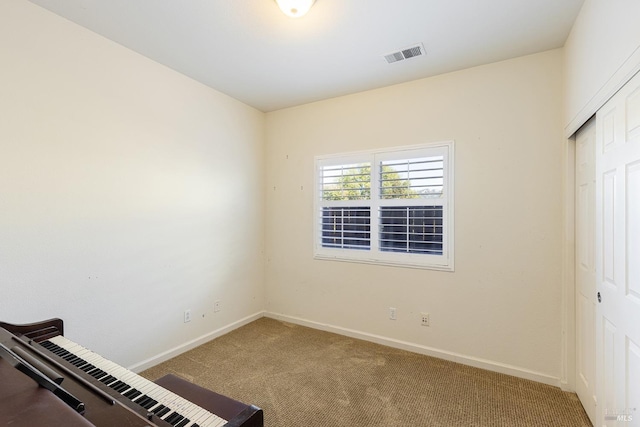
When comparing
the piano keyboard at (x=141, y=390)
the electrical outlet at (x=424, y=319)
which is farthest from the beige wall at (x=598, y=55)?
the piano keyboard at (x=141, y=390)

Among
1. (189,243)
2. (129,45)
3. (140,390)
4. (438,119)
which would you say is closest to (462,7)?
(438,119)

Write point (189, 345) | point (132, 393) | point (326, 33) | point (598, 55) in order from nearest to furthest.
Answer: point (132, 393), point (598, 55), point (326, 33), point (189, 345)

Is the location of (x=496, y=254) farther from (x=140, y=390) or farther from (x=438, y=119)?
(x=140, y=390)

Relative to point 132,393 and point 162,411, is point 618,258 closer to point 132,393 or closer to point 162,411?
point 162,411

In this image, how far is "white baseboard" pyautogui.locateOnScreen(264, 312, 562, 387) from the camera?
2.41 metres

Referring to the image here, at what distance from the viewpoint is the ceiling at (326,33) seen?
6.39ft

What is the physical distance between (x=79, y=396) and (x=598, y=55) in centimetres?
295

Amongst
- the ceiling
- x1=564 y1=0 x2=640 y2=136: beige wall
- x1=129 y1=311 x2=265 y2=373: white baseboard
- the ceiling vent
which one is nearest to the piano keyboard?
x1=129 y1=311 x2=265 y2=373: white baseboard

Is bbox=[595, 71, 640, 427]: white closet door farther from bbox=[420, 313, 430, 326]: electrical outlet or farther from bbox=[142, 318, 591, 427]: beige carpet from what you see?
bbox=[420, 313, 430, 326]: electrical outlet

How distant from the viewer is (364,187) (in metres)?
3.30

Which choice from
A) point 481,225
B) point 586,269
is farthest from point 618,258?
point 481,225

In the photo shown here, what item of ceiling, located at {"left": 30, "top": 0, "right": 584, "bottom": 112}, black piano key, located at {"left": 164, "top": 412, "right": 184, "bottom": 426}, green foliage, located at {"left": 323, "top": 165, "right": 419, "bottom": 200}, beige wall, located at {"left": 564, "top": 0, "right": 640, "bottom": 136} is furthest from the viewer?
green foliage, located at {"left": 323, "top": 165, "right": 419, "bottom": 200}

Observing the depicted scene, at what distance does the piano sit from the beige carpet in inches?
37.8

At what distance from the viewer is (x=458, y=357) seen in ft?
8.90
